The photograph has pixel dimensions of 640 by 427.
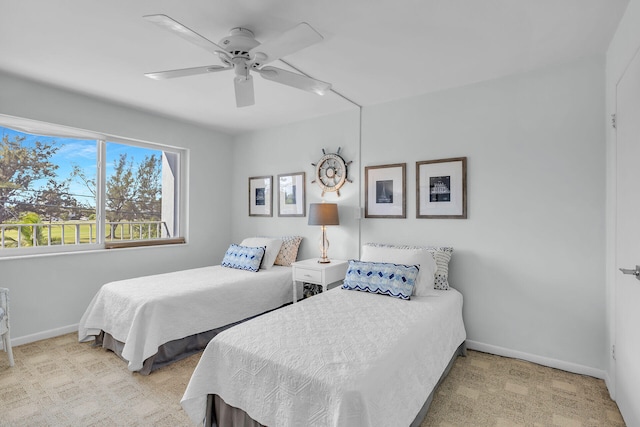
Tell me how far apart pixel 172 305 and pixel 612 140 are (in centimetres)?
347

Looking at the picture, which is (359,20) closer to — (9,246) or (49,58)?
(49,58)

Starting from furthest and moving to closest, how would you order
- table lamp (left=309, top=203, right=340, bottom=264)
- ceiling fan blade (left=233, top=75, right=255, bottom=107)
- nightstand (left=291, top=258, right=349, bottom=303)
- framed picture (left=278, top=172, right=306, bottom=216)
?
1. framed picture (left=278, top=172, right=306, bottom=216)
2. table lamp (left=309, top=203, right=340, bottom=264)
3. nightstand (left=291, top=258, right=349, bottom=303)
4. ceiling fan blade (left=233, top=75, right=255, bottom=107)

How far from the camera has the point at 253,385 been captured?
1615 mm

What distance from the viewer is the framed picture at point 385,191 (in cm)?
336

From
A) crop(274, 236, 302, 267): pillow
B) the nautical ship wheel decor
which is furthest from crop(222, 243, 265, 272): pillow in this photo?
the nautical ship wheel decor

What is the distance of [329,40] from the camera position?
2240mm

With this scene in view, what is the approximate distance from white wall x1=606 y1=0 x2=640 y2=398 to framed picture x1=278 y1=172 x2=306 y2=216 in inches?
114

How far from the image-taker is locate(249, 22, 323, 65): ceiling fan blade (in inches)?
67.0

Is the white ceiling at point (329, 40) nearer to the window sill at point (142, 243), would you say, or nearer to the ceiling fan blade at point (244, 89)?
the ceiling fan blade at point (244, 89)

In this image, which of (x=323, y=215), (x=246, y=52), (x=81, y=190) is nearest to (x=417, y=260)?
(x=323, y=215)

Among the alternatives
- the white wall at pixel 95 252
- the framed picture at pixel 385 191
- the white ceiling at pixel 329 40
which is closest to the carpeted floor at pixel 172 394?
the white wall at pixel 95 252

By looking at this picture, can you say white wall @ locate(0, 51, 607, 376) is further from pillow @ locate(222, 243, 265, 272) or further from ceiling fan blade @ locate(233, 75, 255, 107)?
ceiling fan blade @ locate(233, 75, 255, 107)

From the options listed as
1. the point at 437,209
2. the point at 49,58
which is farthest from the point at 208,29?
the point at 437,209

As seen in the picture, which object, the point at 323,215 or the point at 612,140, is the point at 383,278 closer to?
the point at 323,215
